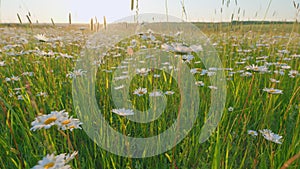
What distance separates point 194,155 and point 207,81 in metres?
1.00

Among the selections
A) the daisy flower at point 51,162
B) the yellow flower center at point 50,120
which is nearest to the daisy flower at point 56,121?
the yellow flower center at point 50,120

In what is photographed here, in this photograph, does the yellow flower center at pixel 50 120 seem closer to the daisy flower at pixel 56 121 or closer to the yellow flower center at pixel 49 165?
the daisy flower at pixel 56 121

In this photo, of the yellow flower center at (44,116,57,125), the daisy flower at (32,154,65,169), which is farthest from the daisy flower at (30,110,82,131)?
the daisy flower at (32,154,65,169)

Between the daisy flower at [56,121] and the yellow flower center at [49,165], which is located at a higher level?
the daisy flower at [56,121]

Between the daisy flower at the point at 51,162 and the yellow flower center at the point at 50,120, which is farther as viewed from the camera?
the yellow flower center at the point at 50,120

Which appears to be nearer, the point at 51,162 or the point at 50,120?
the point at 51,162

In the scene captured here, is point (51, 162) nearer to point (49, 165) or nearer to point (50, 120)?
point (49, 165)

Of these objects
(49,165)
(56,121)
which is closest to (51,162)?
(49,165)

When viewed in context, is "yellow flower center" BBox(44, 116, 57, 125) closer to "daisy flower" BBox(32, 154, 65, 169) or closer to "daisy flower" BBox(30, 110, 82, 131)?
"daisy flower" BBox(30, 110, 82, 131)

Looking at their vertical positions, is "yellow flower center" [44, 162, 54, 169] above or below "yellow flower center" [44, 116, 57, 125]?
below

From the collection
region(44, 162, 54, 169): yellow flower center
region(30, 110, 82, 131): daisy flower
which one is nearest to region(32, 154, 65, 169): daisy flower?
region(44, 162, 54, 169): yellow flower center

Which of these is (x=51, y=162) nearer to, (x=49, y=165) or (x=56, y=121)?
(x=49, y=165)

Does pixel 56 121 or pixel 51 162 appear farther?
pixel 56 121

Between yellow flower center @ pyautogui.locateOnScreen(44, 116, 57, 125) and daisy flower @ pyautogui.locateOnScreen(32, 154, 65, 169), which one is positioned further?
yellow flower center @ pyautogui.locateOnScreen(44, 116, 57, 125)
